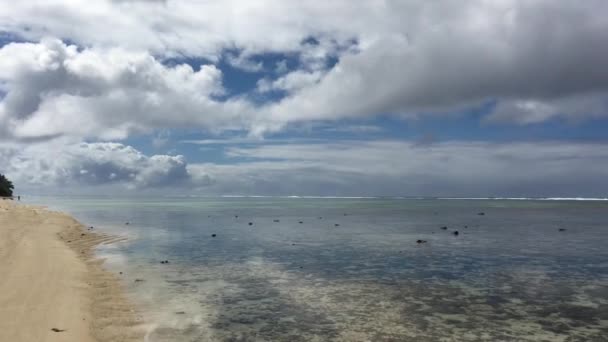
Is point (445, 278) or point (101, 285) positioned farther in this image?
point (445, 278)

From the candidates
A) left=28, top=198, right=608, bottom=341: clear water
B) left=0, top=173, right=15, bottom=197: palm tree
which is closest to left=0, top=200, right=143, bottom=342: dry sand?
left=28, top=198, right=608, bottom=341: clear water

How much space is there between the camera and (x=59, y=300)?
733 inches

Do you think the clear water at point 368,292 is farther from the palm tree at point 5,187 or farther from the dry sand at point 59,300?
the palm tree at point 5,187

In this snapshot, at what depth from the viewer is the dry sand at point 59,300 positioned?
49.0 feet

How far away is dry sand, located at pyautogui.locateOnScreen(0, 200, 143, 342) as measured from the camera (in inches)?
588

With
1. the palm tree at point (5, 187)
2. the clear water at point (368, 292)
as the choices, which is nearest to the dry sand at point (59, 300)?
the clear water at point (368, 292)

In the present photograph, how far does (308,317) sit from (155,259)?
19536 mm

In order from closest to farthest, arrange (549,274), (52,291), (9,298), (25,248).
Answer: (9,298), (52,291), (549,274), (25,248)

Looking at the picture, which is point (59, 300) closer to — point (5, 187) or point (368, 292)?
point (368, 292)

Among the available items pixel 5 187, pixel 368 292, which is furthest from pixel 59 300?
pixel 5 187

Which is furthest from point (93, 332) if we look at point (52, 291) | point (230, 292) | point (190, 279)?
point (190, 279)

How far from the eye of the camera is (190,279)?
86.4 feet

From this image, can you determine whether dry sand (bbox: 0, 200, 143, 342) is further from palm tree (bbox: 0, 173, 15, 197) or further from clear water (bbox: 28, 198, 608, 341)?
palm tree (bbox: 0, 173, 15, 197)

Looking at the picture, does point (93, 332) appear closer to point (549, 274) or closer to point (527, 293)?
point (527, 293)
